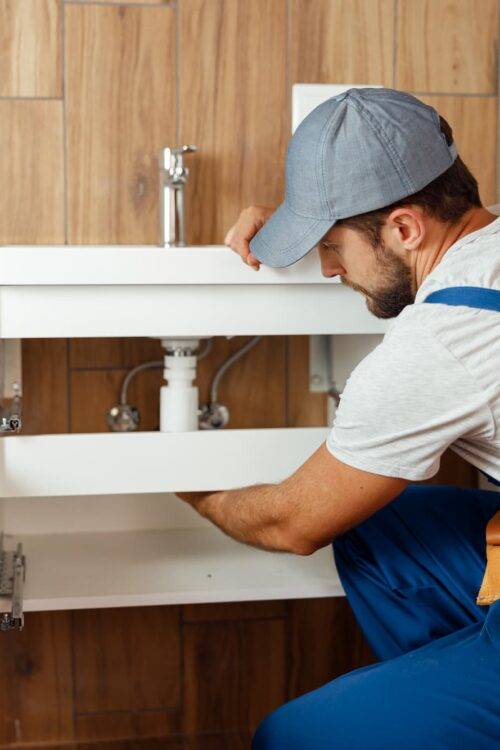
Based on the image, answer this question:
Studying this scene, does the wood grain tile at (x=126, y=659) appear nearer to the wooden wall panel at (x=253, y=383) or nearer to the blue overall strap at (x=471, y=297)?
the wooden wall panel at (x=253, y=383)

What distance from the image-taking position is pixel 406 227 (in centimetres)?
124

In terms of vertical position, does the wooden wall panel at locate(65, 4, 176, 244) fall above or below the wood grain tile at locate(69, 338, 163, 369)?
above

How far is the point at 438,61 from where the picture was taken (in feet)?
6.07

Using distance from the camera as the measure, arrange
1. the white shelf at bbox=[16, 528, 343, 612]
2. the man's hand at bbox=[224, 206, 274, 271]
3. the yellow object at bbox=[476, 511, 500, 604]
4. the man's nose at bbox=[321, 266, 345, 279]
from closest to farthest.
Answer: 1. the yellow object at bbox=[476, 511, 500, 604]
2. the man's nose at bbox=[321, 266, 345, 279]
3. the man's hand at bbox=[224, 206, 274, 271]
4. the white shelf at bbox=[16, 528, 343, 612]

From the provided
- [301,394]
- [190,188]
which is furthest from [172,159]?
[301,394]

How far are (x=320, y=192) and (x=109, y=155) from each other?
659mm

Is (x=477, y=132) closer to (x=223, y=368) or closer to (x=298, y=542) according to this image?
(x=223, y=368)

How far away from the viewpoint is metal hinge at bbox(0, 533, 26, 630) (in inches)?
47.7

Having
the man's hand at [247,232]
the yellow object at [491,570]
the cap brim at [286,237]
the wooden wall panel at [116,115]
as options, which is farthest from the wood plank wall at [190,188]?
the yellow object at [491,570]

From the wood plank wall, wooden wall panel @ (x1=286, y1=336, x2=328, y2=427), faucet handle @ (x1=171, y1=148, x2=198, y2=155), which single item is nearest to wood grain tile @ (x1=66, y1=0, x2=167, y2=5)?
the wood plank wall

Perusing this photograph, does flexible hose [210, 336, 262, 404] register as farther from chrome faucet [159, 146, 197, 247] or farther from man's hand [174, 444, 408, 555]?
man's hand [174, 444, 408, 555]

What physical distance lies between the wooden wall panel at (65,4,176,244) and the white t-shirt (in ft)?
2.56

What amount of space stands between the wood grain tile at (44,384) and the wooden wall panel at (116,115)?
21 cm

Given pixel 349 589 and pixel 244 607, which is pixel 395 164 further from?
pixel 244 607
